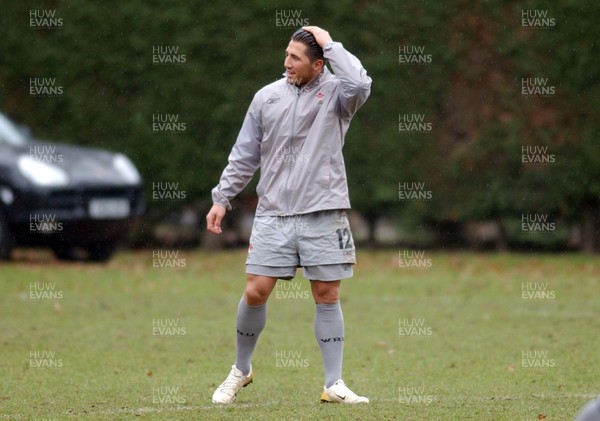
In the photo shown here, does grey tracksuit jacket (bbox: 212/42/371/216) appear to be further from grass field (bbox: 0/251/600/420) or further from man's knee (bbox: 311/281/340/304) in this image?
grass field (bbox: 0/251/600/420)

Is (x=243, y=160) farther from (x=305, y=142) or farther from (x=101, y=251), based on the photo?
(x=101, y=251)

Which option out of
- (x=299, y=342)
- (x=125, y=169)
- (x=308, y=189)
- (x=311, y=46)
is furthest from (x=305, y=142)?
(x=125, y=169)

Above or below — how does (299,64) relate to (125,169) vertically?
above

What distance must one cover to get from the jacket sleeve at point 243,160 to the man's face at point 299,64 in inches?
12.5

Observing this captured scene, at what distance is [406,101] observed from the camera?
17.3 metres

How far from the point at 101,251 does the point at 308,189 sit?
9793 mm

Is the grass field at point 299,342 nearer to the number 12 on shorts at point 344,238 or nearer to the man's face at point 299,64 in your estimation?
the number 12 on shorts at point 344,238

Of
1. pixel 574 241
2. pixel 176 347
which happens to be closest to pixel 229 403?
pixel 176 347

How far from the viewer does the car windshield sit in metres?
15.7

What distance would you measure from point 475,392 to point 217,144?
1066 centimetres

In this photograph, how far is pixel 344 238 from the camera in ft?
22.6

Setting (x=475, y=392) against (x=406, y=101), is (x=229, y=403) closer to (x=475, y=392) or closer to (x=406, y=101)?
(x=475, y=392)

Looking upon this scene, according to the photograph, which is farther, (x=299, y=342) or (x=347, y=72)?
(x=299, y=342)

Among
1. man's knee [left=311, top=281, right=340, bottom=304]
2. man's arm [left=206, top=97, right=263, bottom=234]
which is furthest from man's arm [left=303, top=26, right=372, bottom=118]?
man's knee [left=311, top=281, right=340, bottom=304]
